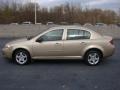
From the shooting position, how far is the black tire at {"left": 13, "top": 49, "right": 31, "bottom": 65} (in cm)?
1020

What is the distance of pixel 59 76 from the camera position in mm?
8250

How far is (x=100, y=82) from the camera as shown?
7496 mm

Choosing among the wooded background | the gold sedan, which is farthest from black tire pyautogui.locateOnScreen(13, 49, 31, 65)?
the wooded background

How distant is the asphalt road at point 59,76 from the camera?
7.05 metres

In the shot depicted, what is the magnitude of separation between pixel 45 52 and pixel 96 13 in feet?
201

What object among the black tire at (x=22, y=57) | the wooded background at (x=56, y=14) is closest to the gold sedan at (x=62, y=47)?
the black tire at (x=22, y=57)

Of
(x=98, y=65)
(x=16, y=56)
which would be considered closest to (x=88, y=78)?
(x=98, y=65)

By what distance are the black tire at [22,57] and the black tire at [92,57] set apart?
2.20 metres

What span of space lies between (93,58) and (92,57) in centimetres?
5

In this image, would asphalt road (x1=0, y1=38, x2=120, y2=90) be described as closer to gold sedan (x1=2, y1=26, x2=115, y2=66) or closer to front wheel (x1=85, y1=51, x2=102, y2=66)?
front wheel (x1=85, y1=51, x2=102, y2=66)

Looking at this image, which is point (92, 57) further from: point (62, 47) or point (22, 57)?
point (22, 57)

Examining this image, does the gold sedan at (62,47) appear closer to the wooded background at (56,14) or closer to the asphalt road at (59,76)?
the asphalt road at (59,76)

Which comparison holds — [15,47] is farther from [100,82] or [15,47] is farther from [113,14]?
[113,14]

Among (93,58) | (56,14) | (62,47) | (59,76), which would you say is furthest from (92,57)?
(56,14)
